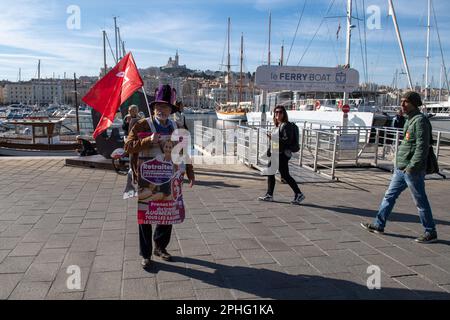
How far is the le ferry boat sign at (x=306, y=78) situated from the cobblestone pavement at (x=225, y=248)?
5622mm

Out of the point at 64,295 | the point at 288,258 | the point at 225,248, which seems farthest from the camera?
the point at 225,248

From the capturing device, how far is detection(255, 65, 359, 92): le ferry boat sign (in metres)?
12.6

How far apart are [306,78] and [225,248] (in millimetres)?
9534

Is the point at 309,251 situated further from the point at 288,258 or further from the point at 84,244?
the point at 84,244

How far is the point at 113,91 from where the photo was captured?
6.17 meters

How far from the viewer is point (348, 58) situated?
61.4ft

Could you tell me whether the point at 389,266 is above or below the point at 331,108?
below

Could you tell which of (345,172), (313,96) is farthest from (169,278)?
(313,96)

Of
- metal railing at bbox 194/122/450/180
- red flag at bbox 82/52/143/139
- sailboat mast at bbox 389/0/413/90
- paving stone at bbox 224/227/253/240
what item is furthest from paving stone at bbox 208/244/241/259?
sailboat mast at bbox 389/0/413/90

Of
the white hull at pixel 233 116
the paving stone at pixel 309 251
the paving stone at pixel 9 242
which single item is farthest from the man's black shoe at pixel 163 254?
the white hull at pixel 233 116

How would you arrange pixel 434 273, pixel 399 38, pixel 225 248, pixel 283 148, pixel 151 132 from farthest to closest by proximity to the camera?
pixel 399 38
pixel 283 148
pixel 225 248
pixel 434 273
pixel 151 132

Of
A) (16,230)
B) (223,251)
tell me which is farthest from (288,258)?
(16,230)

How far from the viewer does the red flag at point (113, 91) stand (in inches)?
234

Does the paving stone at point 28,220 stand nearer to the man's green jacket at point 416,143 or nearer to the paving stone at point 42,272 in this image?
the paving stone at point 42,272
